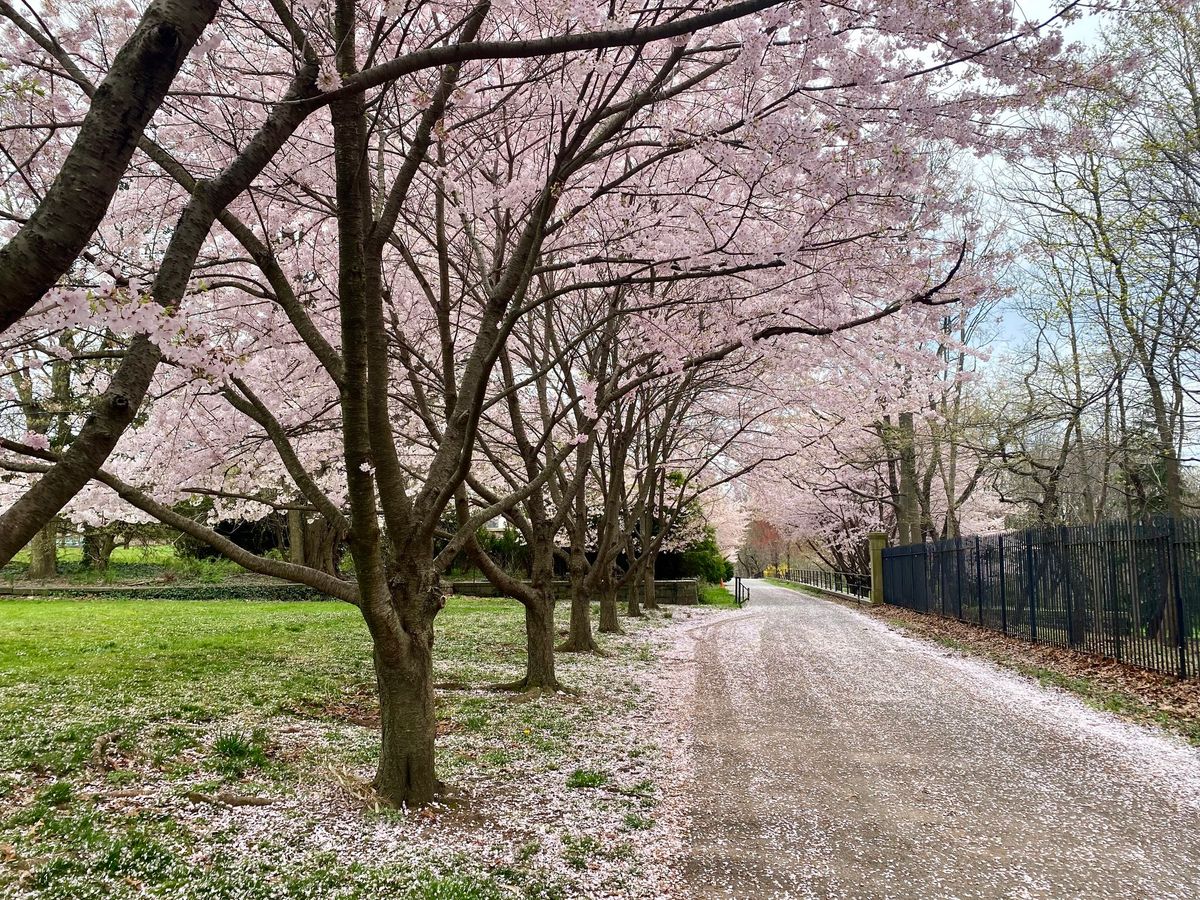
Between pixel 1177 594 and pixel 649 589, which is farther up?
pixel 1177 594

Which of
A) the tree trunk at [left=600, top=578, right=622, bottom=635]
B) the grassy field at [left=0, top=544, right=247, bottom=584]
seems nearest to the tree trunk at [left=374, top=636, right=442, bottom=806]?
the tree trunk at [left=600, top=578, right=622, bottom=635]

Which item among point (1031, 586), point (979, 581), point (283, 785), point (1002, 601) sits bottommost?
point (283, 785)

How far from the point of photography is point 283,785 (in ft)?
14.9

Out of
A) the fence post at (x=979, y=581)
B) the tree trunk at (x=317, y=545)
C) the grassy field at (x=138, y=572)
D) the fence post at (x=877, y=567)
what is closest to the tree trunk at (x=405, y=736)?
the fence post at (x=979, y=581)

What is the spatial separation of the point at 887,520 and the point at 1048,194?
19.2 metres

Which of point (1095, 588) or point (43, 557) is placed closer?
point (1095, 588)

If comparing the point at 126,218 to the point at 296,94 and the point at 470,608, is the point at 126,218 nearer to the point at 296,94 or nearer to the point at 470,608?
the point at 296,94

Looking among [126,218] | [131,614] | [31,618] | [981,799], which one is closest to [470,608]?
[131,614]

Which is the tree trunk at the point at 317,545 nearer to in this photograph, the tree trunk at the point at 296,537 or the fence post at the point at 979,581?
Result: the tree trunk at the point at 296,537

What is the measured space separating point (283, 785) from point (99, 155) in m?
3.86

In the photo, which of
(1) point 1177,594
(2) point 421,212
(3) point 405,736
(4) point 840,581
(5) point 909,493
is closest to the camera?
(3) point 405,736

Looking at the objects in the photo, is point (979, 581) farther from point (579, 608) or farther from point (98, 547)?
point (98, 547)

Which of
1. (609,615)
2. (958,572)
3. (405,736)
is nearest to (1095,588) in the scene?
(958,572)

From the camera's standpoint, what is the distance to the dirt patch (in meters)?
6.89
